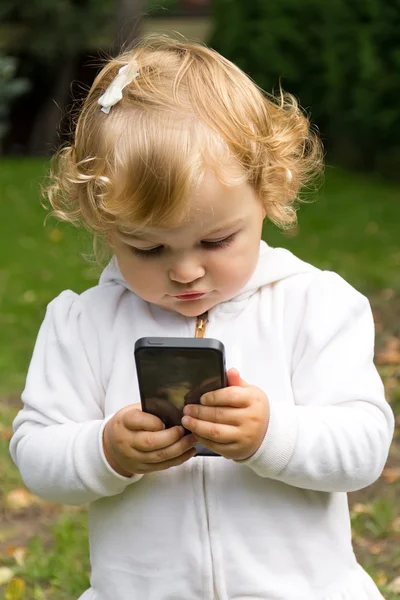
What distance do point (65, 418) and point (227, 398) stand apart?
17.2 inches

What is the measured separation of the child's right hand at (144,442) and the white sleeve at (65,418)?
0.06 metres

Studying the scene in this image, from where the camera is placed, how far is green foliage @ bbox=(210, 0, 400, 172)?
9.42 meters

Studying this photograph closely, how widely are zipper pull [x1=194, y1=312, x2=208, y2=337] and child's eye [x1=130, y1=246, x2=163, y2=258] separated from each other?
0.22 metres

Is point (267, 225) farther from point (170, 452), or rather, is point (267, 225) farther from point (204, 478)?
point (170, 452)

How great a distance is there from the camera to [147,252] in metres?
2.06

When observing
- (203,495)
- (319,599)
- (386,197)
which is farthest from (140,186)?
(386,197)

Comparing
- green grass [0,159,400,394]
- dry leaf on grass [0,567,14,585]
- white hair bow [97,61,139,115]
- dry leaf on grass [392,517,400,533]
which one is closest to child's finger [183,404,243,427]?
white hair bow [97,61,139,115]

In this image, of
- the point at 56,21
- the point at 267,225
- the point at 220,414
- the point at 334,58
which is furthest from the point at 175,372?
the point at 56,21

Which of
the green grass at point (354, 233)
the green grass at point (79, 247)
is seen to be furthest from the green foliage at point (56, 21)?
the green grass at point (354, 233)

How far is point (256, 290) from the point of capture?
2.22 meters

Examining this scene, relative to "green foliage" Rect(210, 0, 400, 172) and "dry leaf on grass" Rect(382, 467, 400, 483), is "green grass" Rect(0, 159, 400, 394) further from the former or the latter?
"dry leaf on grass" Rect(382, 467, 400, 483)

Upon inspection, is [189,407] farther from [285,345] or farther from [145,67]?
[145,67]

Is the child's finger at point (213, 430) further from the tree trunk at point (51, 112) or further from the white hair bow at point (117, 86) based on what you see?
the tree trunk at point (51, 112)

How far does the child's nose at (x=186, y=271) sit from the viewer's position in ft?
6.61
